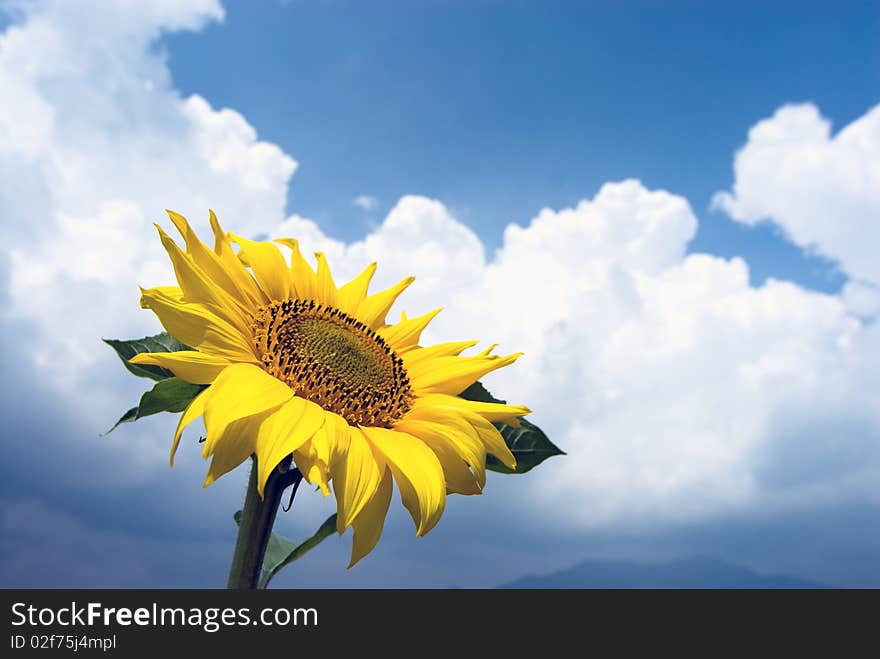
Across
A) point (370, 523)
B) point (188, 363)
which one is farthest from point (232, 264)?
point (370, 523)

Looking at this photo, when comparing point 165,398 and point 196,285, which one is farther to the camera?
point 196,285

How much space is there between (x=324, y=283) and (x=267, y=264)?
42 cm

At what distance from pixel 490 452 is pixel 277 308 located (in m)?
1.27

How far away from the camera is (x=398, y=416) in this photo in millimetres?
3504

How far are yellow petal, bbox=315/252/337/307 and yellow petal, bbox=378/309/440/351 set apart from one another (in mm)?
323

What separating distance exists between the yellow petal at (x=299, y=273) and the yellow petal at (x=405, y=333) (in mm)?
441

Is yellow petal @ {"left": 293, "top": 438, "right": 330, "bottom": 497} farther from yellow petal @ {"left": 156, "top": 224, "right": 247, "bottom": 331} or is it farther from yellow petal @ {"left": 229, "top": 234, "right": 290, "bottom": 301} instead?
yellow petal @ {"left": 229, "top": 234, "right": 290, "bottom": 301}

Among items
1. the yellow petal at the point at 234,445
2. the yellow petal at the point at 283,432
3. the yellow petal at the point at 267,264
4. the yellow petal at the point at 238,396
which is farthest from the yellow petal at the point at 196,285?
the yellow petal at the point at 234,445

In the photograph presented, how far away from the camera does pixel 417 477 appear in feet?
9.57

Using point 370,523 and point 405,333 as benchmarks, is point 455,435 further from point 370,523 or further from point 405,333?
point 405,333

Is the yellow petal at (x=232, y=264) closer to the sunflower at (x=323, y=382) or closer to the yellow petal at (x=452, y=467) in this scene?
the sunflower at (x=323, y=382)
